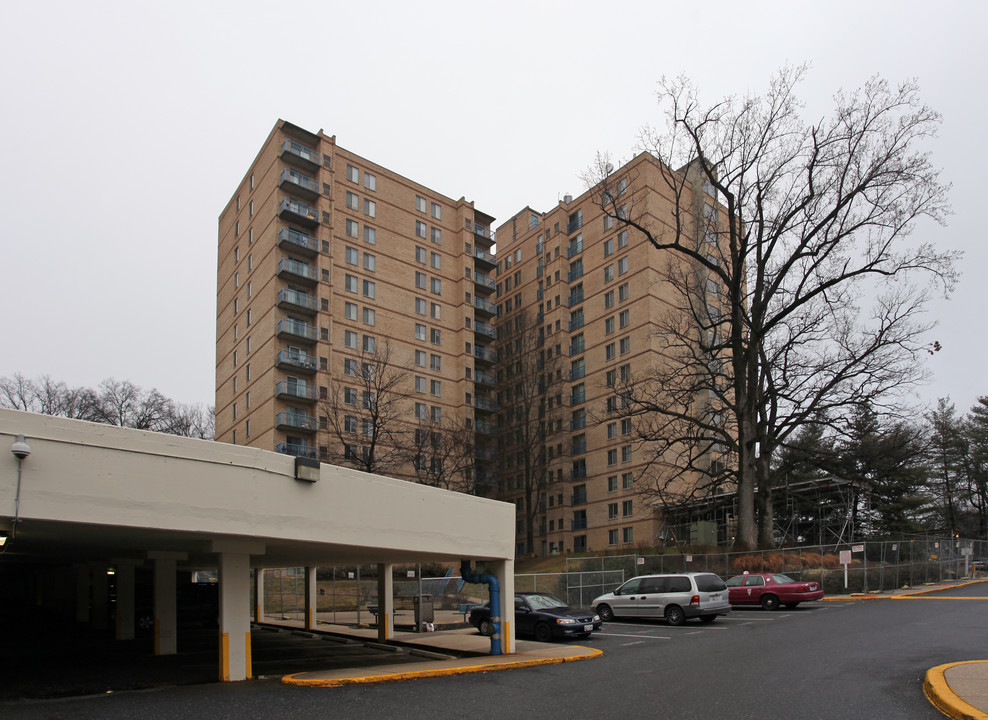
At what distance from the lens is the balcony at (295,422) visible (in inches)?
2320

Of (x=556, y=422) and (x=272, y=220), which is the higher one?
(x=272, y=220)

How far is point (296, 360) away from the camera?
60.5 meters

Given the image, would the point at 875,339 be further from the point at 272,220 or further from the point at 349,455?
the point at 272,220

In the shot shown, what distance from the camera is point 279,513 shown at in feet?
46.8

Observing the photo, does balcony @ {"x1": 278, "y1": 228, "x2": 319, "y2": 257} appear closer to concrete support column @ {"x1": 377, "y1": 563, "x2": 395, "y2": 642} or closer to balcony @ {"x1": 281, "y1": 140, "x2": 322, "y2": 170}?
balcony @ {"x1": 281, "y1": 140, "x2": 322, "y2": 170}

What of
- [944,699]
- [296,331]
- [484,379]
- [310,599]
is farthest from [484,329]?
[944,699]

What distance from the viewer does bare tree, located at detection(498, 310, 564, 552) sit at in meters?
70.9

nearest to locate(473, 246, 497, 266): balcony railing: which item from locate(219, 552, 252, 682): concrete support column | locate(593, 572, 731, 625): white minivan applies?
locate(593, 572, 731, 625): white minivan

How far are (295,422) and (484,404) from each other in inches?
843

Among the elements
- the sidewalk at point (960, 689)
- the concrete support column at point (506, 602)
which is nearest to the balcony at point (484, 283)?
the concrete support column at point (506, 602)

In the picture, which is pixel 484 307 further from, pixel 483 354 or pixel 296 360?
pixel 296 360

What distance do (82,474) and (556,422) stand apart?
6297 centimetres

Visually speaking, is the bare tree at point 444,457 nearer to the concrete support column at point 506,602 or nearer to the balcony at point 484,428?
the balcony at point 484,428

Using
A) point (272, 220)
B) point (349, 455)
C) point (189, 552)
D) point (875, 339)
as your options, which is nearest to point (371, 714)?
point (189, 552)
